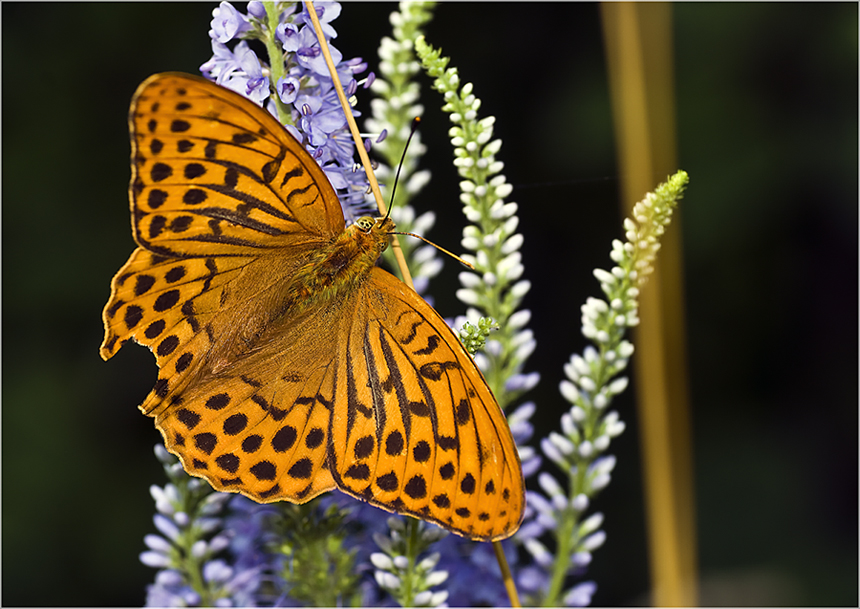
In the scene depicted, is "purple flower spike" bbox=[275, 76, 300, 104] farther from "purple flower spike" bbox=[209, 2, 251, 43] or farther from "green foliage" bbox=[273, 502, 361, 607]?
"green foliage" bbox=[273, 502, 361, 607]

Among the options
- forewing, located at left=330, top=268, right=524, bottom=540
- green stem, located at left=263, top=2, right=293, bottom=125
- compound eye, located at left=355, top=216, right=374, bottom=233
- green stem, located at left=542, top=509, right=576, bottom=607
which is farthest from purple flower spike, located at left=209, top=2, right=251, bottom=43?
green stem, located at left=542, top=509, right=576, bottom=607

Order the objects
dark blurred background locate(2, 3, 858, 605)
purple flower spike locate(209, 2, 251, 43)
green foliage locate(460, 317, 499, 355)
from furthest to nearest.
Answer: dark blurred background locate(2, 3, 858, 605) → purple flower spike locate(209, 2, 251, 43) → green foliage locate(460, 317, 499, 355)

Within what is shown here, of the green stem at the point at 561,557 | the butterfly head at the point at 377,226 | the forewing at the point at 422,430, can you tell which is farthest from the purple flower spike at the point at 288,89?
the green stem at the point at 561,557

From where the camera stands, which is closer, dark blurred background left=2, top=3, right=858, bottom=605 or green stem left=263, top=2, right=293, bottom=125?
green stem left=263, top=2, right=293, bottom=125

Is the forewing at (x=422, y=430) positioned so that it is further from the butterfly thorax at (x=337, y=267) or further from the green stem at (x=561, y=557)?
the green stem at (x=561, y=557)

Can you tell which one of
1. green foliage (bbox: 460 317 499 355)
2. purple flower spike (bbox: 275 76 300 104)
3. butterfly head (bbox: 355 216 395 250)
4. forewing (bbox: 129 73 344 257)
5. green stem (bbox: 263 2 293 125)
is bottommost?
green foliage (bbox: 460 317 499 355)

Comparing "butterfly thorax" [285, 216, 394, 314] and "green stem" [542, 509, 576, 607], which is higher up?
"butterfly thorax" [285, 216, 394, 314]

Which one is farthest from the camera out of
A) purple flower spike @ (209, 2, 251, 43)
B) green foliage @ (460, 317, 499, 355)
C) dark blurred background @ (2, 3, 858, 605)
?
dark blurred background @ (2, 3, 858, 605)

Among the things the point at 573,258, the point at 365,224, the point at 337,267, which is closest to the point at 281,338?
the point at 337,267
